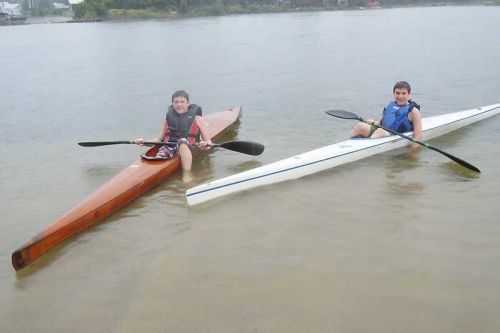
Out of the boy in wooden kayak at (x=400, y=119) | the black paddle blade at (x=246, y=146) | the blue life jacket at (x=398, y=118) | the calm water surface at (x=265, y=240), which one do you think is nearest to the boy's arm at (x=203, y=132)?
the black paddle blade at (x=246, y=146)

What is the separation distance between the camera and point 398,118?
634 centimetres

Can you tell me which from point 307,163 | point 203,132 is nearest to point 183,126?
point 203,132

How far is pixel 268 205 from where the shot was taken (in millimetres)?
4730

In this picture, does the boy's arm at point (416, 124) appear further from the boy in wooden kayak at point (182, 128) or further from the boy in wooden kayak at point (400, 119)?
the boy in wooden kayak at point (182, 128)

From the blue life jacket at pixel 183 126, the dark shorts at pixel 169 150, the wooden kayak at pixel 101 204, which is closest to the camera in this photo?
the wooden kayak at pixel 101 204

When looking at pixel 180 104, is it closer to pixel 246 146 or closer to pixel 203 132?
pixel 203 132

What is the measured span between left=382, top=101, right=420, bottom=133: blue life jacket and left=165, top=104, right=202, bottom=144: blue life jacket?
2.61 meters

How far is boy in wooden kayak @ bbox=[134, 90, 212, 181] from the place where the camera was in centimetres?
587

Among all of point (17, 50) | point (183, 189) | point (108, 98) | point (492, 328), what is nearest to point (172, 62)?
point (108, 98)

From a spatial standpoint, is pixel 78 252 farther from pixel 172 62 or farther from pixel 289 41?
pixel 289 41

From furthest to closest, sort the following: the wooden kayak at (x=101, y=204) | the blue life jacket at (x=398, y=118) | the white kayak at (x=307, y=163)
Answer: the blue life jacket at (x=398, y=118) < the white kayak at (x=307, y=163) < the wooden kayak at (x=101, y=204)

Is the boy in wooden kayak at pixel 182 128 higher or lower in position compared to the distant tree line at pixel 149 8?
lower

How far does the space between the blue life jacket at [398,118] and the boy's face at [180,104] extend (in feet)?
9.00

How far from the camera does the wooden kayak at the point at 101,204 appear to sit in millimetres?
3791
